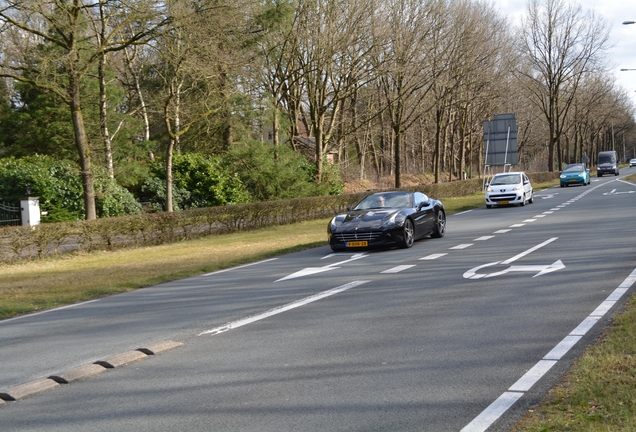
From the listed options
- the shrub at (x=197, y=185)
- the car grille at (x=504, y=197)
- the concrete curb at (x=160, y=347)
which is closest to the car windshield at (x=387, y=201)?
the concrete curb at (x=160, y=347)

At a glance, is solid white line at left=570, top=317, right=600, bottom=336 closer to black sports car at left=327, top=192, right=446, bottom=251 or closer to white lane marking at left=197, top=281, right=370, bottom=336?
white lane marking at left=197, top=281, right=370, bottom=336

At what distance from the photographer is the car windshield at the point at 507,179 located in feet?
106

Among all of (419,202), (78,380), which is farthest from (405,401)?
(419,202)

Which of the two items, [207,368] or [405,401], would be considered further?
[207,368]

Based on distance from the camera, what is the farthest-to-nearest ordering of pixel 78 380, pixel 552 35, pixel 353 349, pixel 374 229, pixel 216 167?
1. pixel 552 35
2. pixel 216 167
3. pixel 374 229
4. pixel 353 349
5. pixel 78 380

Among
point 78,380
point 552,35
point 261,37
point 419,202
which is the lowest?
point 78,380

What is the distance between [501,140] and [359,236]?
107 ft

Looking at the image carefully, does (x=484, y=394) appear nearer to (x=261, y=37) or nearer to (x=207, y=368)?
(x=207, y=368)

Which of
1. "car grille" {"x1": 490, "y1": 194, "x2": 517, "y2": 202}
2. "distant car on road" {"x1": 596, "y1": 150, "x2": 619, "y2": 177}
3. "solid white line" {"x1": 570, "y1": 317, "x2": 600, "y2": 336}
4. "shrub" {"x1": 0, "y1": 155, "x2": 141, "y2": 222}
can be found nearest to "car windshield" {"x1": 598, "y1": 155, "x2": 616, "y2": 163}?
"distant car on road" {"x1": 596, "y1": 150, "x2": 619, "y2": 177}

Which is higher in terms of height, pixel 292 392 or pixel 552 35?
pixel 552 35

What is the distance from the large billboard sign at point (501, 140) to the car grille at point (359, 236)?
31493 mm

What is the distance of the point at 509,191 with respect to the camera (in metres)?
31.4

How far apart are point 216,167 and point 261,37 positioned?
280 inches

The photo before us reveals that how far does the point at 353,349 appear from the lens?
6.99m
